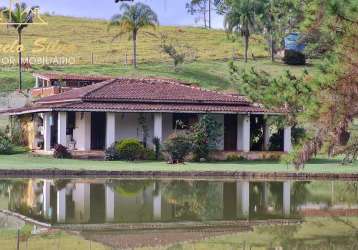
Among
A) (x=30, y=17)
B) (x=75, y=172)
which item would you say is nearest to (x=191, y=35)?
(x=30, y=17)

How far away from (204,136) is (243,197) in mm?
14554

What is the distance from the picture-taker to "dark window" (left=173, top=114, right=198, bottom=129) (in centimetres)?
3969

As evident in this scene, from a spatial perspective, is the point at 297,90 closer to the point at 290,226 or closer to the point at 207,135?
the point at 290,226

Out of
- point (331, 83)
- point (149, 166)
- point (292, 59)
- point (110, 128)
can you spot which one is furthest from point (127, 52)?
point (331, 83)

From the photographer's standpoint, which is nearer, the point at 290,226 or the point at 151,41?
the point at 290,226

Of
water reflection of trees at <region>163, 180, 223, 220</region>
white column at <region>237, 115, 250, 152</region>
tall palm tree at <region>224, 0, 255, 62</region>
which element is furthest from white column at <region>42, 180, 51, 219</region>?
tall palm tree at <region>224, 0, 255, 62</region>

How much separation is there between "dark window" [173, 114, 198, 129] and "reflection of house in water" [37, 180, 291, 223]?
487 inches

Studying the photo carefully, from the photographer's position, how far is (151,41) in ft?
285

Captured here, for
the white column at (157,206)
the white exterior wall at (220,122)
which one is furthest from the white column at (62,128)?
the white column at (157,206)

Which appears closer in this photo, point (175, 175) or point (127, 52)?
point (175, 175)

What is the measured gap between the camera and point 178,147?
117ft

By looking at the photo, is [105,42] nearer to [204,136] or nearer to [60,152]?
[60,152]

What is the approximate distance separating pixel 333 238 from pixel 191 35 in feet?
261

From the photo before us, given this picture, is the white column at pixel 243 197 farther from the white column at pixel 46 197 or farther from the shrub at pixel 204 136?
the shrub at pixel 204 136
